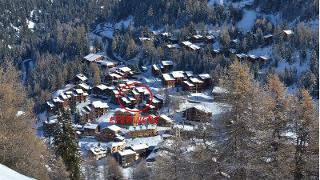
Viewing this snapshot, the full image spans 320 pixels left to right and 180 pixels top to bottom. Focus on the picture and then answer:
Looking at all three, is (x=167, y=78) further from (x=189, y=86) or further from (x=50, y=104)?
(x=50, y=104)

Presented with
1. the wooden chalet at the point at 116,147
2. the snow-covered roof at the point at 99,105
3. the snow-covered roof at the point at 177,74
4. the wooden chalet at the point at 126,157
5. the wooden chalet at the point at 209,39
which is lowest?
the wooden chalet at the point at 209,39

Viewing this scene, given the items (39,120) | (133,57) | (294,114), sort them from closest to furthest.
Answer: (294,114) → (39,120) → (133,57)

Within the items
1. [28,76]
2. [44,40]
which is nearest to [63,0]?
[44,40]

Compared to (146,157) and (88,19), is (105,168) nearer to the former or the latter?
(146,157)

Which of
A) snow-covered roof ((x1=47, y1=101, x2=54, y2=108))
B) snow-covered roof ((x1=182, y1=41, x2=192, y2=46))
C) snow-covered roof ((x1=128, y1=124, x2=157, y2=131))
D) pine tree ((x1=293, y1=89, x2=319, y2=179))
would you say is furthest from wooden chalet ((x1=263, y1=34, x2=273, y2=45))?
pine tree ((x1=293, y1=89, x2=319, y2=179))

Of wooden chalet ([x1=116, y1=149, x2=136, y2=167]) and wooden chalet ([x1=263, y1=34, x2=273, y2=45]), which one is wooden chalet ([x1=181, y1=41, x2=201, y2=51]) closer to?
wooden chalet ([x1=263, y1=34, x2=273, y2=45])

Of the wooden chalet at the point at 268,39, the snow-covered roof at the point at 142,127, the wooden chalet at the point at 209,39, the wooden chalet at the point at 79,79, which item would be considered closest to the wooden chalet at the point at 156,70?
the wooden chalet at the point at 79,79

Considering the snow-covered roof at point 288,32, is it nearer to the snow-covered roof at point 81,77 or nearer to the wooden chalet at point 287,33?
the wooden chalet at point 287,33

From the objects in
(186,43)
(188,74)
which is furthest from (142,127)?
(186,43)
